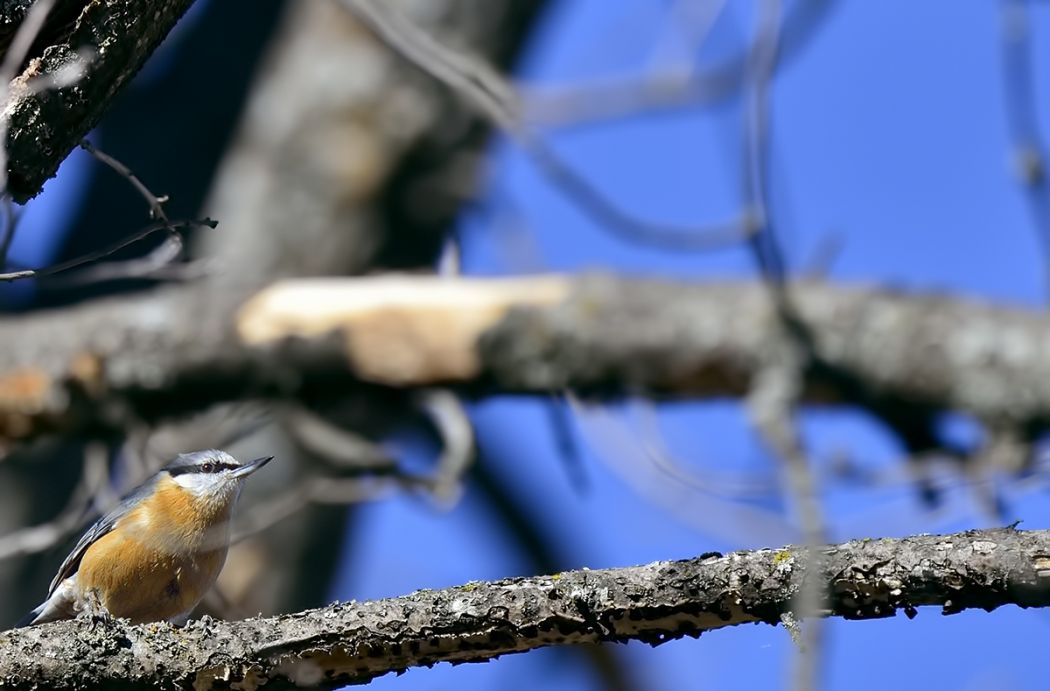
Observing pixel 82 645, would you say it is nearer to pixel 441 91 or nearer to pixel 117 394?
pixel 117 394

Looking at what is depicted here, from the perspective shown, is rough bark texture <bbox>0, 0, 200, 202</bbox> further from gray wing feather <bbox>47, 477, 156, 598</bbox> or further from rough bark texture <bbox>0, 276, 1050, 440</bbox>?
rough bark texture <bbox>0, 276, 1050, 440</bbox>

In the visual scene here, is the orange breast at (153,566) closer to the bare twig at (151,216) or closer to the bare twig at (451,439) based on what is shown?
the bare twig at (151,216)

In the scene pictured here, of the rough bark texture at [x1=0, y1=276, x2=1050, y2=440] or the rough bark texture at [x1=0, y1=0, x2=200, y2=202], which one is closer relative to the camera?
the rough bark texture at [x1=0, y1=0, x2=200, y2=202]

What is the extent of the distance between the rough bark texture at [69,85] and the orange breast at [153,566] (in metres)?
1.74

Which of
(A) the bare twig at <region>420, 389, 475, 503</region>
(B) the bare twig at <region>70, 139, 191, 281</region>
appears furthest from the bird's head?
(A) the bare twig at <region>420, 389, 475, 503</region>

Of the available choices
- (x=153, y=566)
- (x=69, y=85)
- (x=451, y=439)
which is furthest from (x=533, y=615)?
(x=451, y=439)

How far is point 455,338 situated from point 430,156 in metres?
2.08

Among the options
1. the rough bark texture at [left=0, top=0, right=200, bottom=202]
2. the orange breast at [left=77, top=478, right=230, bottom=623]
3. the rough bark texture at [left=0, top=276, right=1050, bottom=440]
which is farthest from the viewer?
the rough bark texture at [left=0, top=276, right=1050, bottom=440]

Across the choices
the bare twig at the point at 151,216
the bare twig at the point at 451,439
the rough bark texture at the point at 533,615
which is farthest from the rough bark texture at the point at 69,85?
the bare twig at the point at 451,439

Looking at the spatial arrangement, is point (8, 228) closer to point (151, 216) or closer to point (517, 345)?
point (151, 216)

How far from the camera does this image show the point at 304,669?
2271 millimetres

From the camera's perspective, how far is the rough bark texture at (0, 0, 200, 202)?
217 cm

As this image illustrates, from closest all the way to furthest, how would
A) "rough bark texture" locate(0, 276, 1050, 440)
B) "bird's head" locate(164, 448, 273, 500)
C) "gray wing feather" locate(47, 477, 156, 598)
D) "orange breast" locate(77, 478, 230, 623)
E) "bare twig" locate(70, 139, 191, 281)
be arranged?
1. "bare twig" locate(70, 139, 191, 281)
2. "orange breast" locate(77, 478, 230, 623)
3. "gray wing feather" locate(47, 477, 156, 598)
4. "bird's head" locate(164, 448, 273, 500)
5. "rough bark texture" locate(0, 276, 1050, 440)

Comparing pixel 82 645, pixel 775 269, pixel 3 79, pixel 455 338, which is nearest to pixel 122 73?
pixel 3 79
